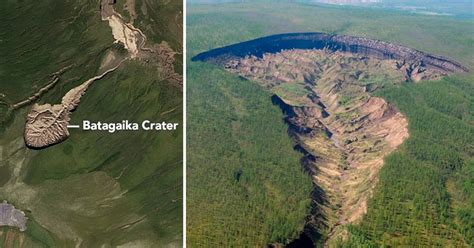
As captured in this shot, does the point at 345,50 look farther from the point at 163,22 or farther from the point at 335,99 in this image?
the point at 163,22

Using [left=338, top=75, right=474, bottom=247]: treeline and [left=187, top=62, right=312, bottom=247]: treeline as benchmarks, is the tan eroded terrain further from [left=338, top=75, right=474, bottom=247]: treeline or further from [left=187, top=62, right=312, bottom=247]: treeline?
[left=187, top=62, right=312, bottom=247]: treeline

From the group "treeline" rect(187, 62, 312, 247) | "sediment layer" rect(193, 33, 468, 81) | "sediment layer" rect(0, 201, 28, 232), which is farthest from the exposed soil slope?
"sediment layer" rect(193, 33, 468, 81)

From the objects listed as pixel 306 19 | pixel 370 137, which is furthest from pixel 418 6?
pixel 370 137

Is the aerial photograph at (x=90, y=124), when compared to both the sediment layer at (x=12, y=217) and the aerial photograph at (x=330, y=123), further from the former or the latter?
the aerial photograph at (x=330, y=123)

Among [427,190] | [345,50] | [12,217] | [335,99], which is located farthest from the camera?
[345,50]

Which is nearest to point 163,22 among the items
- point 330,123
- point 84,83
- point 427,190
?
point 84,83

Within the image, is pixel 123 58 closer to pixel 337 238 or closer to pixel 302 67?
pixel 337 238

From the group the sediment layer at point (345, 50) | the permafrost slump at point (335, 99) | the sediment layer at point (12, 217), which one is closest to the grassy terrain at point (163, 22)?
the sediment layer at point (12, 217)
